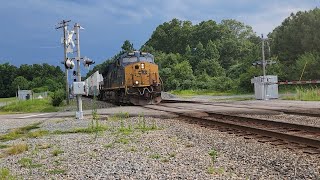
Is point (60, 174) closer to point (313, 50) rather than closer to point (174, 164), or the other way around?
point (174, 164)

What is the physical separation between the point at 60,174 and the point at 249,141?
4.24 metres

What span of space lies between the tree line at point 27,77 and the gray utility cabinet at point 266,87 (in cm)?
7016

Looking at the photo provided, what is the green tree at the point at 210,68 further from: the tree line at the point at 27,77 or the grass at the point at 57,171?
the grass at the point at 57,171

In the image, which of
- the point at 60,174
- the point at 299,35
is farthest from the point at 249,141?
the point at 299,35

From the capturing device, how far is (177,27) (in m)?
110

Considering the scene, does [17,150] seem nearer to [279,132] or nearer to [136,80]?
[279,132]

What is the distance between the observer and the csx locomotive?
24859 millimetres

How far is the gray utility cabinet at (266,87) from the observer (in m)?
25.6

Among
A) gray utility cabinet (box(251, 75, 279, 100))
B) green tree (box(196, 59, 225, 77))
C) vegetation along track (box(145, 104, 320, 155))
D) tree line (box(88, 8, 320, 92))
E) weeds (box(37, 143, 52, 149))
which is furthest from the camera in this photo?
green tree (box(196, 59, 225, 77))

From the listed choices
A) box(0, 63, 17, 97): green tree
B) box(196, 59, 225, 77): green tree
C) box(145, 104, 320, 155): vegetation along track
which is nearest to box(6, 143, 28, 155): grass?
box(145, 104, 320, 155): vegetation along track

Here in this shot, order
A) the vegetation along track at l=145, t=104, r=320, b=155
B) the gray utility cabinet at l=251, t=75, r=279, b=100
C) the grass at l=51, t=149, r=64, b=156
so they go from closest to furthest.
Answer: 1. the vegetation along track at l=145, t=104, r=320, b=155
2. the grass at l=51, t=149, r=64, b=156
3. the gray utility cabinet at l=251, t=75, r=279, b=100

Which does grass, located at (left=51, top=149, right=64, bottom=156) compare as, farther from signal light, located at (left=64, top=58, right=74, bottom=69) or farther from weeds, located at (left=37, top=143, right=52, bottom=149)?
signal light, located at (left=64, top=58, right=74, bottom=69)

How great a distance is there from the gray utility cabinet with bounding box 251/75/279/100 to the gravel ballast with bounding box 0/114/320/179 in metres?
16.2

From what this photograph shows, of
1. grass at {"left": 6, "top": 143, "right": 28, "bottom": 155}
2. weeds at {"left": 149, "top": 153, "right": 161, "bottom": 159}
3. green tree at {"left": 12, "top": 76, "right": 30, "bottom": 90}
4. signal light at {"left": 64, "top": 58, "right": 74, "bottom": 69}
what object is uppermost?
green tree at {"left": 12, "top": 76, "right": 30, "bottom": 90}
